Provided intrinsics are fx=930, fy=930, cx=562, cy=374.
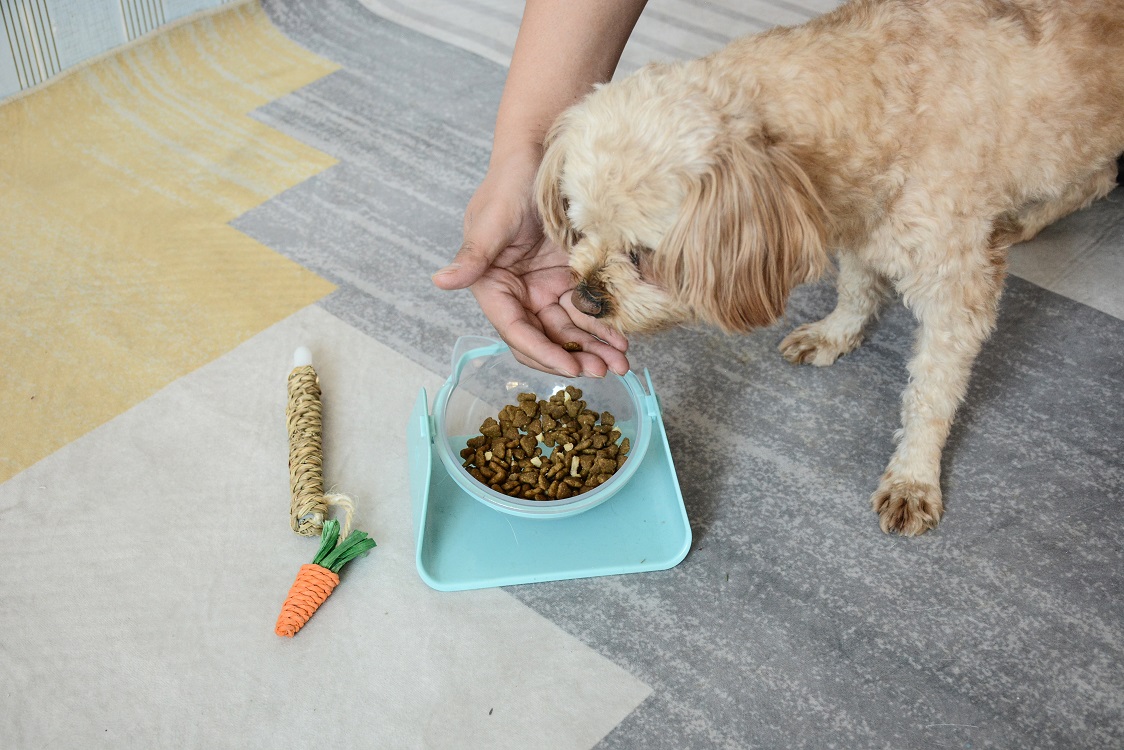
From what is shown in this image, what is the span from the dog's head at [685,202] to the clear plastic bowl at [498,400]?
313mm

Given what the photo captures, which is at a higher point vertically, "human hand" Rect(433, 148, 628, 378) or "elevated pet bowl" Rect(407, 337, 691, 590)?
"human hand" Rect(433, 148, 628, 378)

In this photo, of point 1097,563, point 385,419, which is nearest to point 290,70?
point 385,419

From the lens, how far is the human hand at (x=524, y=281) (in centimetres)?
132

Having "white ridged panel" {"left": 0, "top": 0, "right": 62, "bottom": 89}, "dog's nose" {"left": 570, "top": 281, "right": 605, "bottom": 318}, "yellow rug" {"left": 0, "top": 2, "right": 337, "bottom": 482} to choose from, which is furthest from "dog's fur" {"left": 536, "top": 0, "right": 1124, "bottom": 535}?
"white ridged panel" {"left": 0, "top": 0, "right": 62, "bottom": 89}

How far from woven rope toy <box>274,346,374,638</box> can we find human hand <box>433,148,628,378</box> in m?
0.37

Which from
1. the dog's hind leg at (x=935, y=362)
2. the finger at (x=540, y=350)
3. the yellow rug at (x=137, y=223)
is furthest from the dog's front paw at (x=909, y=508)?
the yellow rug at (x=137, y=223)

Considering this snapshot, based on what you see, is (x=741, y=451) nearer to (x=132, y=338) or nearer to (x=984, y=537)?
(x=984, y=537)

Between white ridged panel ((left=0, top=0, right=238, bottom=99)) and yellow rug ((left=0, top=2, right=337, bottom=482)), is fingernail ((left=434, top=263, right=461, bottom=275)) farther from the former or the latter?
white ridged panel ((left=0, top=0, right=238, bottom=99))

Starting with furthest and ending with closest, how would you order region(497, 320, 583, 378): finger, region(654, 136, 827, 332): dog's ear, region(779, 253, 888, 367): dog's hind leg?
region(779, 253, 888, 367): dog's hind leg < region(497, 320, 583, 378): finger < region(654, 136, 827, 332): dog's ear

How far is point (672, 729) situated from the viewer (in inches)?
48.6

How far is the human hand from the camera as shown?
1.32m

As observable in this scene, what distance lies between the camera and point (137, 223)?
78.4 inches

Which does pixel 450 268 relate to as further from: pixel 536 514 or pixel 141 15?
pixel 141 15

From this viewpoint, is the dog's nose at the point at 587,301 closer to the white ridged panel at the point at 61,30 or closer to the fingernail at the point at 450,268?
the fingernail at the point at 450,268
